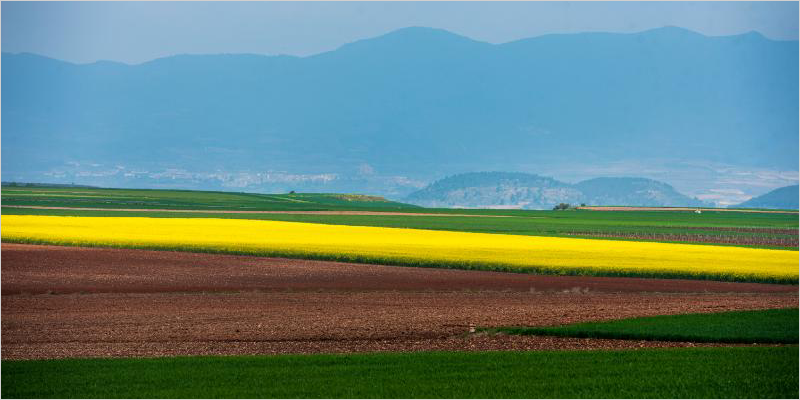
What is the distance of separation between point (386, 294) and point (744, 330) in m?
13.6

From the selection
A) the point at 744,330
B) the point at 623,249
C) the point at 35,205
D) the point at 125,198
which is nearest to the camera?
the point at 744,330

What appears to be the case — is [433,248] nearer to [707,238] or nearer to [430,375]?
[707,238]

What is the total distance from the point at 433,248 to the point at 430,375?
32.4 m

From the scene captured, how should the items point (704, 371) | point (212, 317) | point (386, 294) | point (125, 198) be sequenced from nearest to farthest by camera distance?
point (704, 371) < point (212, 317) < point (386, 294) < point (125, 198)

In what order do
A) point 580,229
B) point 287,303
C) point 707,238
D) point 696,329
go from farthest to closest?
point 580,229 → point 707,238 → point 287,303 → point 696,329

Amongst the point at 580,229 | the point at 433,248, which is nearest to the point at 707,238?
the point at 580,229

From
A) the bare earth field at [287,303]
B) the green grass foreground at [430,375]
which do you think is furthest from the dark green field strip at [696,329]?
the green grass foreground at [430,375]

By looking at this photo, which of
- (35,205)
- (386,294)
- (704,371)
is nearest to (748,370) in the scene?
(704,371)

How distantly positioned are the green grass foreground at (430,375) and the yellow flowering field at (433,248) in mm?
22589

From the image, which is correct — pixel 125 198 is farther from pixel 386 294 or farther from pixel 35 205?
pixel 386 294

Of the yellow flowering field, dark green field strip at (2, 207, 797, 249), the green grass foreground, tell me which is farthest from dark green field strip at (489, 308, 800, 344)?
dark green field strip at (2, 207, 797, 249)

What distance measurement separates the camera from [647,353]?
22000 mm

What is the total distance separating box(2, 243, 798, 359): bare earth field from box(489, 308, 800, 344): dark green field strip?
74cm

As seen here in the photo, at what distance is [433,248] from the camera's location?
5172cm
